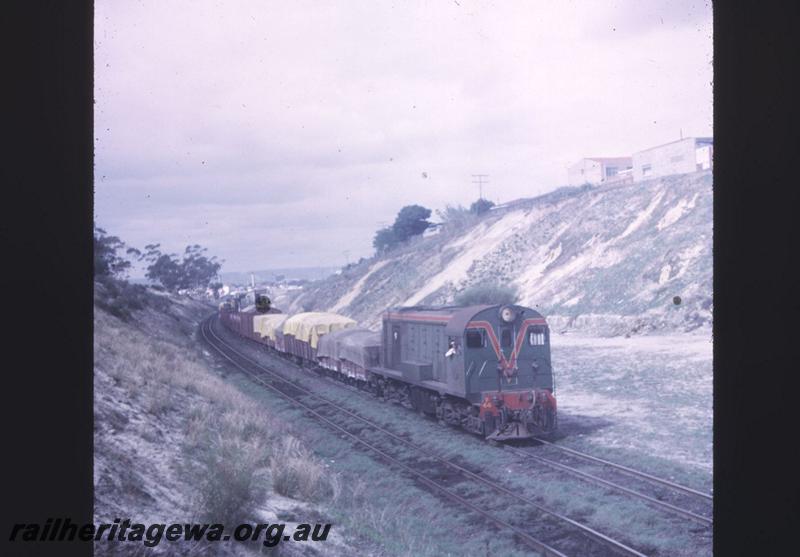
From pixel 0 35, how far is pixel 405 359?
61.8 feet

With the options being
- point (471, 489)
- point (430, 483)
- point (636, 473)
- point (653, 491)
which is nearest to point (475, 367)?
point (430, 483)

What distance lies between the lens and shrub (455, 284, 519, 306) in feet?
149

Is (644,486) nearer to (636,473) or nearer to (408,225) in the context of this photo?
(636,473)

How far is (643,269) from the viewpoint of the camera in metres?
41.5

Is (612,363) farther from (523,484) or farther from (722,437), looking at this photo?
(722,437)

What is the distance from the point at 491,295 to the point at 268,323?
16281 millimetres

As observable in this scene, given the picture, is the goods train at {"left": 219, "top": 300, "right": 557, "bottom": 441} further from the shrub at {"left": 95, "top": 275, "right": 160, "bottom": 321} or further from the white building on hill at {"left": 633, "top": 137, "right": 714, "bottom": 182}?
the white building on hill at {"left": 633, "top": 137, "right": 714, "bottom": 182}

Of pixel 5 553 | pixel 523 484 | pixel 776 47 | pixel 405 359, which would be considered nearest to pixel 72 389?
pixel 5 553

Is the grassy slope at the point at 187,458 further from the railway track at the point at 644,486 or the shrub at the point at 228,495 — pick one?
the railway track at the point at 644,486

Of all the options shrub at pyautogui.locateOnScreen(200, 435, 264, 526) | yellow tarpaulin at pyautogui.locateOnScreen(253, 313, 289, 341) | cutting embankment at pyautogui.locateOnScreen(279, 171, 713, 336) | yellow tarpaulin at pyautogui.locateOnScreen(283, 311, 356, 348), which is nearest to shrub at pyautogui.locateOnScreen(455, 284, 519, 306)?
cutting embankment at pyautogui.locateOnScreen(279, 171, 713, 336)

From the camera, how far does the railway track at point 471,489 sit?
9555mm

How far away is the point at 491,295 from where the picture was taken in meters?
48.6

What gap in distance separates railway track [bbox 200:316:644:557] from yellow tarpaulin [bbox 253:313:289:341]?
16.8 metres

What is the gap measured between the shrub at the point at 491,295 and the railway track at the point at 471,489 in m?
22.5
